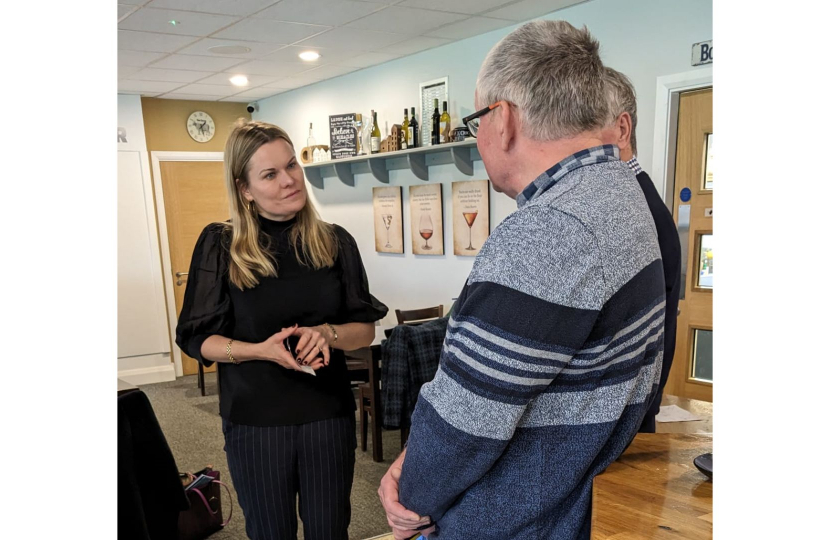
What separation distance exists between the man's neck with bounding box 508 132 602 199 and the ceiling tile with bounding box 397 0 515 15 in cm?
295

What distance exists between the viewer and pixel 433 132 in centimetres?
477

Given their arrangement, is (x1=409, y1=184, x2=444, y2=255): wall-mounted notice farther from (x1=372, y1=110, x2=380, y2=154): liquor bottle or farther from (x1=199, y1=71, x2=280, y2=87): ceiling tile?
(x1=199, y1=71, x2=280, y2=87): ceiling tile

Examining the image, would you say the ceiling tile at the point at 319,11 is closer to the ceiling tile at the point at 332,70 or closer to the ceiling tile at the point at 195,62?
the ceiling tile at the point at 195,62

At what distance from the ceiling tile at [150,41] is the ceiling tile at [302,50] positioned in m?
0.66

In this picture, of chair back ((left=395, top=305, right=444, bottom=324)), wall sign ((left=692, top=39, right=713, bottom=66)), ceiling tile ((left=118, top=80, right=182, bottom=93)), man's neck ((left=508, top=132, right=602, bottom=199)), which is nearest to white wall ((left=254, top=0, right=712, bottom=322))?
wall sign ((left=692, top=39, right=713, bottom=66))

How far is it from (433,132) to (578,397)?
13.5 feet

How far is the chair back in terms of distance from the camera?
4637 millimetres

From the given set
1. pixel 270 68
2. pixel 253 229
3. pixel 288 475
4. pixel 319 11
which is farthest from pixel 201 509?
pixel 270 68

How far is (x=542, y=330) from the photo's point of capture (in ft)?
2.48

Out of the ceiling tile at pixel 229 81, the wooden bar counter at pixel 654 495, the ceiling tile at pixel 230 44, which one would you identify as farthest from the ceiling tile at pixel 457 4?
the wooden bar counter at pixel 654 495
